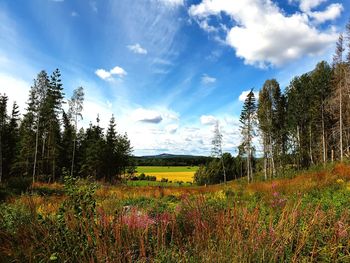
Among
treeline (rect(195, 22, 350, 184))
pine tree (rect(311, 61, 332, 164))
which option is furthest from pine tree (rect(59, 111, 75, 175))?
pine tree (rect(311, 61, 332, 164))

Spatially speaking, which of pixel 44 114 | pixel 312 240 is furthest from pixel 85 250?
pixel 44 114

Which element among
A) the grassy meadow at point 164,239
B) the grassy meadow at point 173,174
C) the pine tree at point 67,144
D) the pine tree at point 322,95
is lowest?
the grassy meadow at point 173,174

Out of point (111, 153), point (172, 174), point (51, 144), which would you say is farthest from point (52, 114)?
point (172, 174)

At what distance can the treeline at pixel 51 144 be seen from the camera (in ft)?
111

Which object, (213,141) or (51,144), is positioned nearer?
(51,144)

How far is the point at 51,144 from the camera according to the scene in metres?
37.8

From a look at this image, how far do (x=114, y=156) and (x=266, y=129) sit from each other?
27.1 metres

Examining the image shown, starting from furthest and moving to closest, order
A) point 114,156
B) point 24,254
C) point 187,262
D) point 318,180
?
point 114,156 → point 318,180 → point 24,254 → point 187,262

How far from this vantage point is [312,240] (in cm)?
349

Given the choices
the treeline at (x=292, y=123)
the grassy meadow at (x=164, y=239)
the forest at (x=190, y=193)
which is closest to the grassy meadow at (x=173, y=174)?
the forest at (x=190, y=193)

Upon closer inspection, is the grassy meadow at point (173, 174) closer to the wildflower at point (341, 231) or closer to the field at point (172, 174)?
the field at point (172, 174)

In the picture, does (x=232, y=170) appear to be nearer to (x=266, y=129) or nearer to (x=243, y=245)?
(x=266, y=129)

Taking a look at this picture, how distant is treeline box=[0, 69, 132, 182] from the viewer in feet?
111

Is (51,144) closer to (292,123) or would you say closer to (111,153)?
(111,153)
